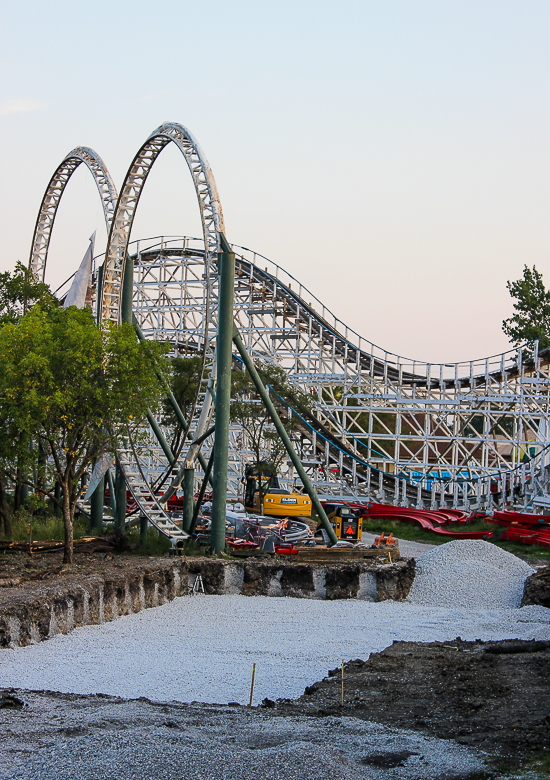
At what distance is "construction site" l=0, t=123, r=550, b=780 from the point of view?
5.83 metres

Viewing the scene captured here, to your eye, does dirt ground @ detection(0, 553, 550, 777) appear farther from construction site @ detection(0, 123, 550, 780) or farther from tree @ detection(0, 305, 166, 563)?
tree @ detection(0, 305, 166, 563)

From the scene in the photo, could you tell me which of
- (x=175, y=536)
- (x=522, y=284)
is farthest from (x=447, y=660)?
(x=522, y=284)

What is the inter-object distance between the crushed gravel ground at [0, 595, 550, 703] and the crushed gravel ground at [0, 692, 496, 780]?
1529mm

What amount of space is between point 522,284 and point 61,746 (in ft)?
130

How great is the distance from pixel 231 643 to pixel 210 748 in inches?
192

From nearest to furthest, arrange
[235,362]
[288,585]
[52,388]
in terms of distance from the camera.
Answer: [52,388] < [288,585] < [235,362]

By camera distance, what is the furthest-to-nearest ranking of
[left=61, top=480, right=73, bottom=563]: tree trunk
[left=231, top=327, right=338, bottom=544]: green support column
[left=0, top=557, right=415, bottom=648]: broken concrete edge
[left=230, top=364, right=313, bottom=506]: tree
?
[left=230, top=364, right=313, bottom=506]: tree, [left=231, top=327, right=338, bottom=544]: green support column, [left=61, top=480, right=73, bottom=563]: tree trunk, [left=0, top=557, right=415, bottom=648]: broken concrete edge

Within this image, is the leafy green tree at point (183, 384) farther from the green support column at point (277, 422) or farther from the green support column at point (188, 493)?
the green support column at point (277, 422)

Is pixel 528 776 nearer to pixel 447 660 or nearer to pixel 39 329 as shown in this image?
pixel 447 660

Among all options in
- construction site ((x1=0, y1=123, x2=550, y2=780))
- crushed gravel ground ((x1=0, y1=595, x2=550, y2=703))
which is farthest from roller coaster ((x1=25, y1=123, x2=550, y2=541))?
crushed gravel ground ((x1=0, y1=595, x2=550, y2=703))

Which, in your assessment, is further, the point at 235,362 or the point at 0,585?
the point at 235,362

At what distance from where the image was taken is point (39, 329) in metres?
12.6

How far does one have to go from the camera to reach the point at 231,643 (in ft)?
34.3

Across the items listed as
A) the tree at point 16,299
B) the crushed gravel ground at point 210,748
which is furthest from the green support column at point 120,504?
the crushed gravel ground at point 210,748
